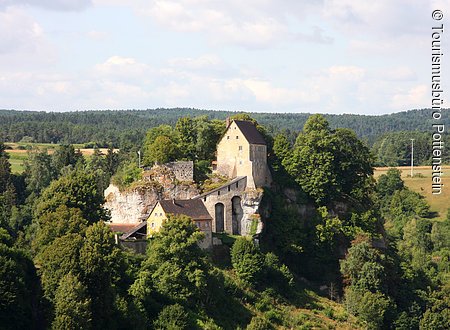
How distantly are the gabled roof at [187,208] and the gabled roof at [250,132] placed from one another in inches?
330

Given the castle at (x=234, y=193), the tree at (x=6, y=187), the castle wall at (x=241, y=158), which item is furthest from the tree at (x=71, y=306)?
the tree at (x=6, y=187)

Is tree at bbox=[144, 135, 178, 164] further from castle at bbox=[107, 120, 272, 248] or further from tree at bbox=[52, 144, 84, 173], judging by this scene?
tree at bbox=[52, 144, 84, 173]

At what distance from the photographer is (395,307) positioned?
2628 inches

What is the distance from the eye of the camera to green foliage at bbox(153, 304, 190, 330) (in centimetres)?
5262

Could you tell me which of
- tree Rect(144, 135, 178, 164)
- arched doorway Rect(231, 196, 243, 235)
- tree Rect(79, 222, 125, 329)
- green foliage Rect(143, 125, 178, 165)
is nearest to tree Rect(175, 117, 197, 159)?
green foliage Rect(143, 125, 178, 165)

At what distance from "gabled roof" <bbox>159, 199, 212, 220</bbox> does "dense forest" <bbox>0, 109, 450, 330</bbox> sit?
2.80 m

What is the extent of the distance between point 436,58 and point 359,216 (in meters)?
15.6

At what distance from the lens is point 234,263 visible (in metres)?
62.1

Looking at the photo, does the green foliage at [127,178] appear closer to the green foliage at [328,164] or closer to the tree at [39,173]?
the green foliage at [328,164]

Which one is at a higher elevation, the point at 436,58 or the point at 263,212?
the point at 436,58

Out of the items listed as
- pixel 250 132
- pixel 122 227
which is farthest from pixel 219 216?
pixel 250 132

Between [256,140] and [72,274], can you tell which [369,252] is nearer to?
[256,140]

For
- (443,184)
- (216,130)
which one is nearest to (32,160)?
(216,130)

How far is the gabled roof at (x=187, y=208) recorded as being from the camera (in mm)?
60625
